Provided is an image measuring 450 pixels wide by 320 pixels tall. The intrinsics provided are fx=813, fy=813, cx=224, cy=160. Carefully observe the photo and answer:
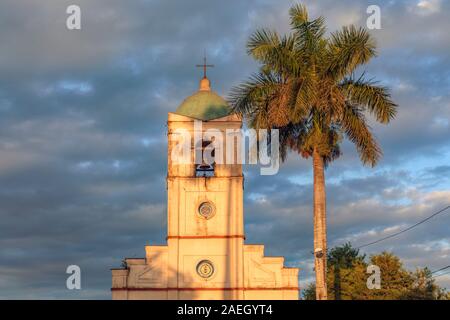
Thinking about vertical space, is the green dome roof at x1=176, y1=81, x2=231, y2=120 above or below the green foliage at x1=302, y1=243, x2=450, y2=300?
above

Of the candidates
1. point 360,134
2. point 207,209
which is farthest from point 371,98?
point 207,209

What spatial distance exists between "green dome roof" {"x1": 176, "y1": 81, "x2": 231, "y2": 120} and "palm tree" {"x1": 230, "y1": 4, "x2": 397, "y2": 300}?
20.6m

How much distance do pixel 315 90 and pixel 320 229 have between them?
5.25 meters

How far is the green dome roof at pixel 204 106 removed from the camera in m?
52.8

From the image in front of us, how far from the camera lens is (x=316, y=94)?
30781 millimetres

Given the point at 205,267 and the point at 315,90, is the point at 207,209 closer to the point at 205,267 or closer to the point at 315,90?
→ the point at 205,267

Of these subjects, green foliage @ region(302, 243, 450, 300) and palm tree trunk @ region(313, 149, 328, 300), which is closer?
palm tree trunk @ region(313, 149, 328, 300)

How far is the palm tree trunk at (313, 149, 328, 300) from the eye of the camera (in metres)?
29.7

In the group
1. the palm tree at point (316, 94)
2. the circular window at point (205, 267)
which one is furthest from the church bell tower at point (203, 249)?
the palm tree at point (316, 94)

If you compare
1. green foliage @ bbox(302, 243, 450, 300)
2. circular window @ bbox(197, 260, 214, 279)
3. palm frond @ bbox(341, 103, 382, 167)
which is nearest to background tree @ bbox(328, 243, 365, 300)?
green foliage @ bbox(302, 243, 450, 300)

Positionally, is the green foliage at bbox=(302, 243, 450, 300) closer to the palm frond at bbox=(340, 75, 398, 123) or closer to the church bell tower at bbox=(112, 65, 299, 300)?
the church bell tower at bbox=(112, 65, 299, 300)

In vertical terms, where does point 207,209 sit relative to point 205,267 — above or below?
above

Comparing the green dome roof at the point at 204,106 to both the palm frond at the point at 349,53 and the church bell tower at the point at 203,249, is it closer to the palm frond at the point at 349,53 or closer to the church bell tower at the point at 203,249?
the church bell tower at the point at 203,249

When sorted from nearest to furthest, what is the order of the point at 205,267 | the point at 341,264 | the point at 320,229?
the point at 320,229
the point at 205,267
the point at 341,264
